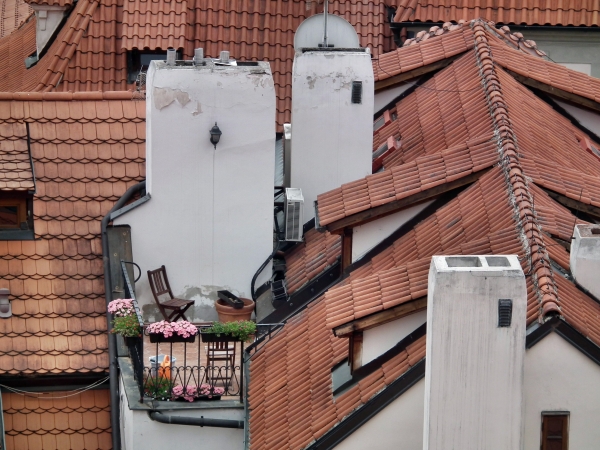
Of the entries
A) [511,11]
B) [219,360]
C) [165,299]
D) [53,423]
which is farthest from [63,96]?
[511,11]

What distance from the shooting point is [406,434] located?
55.7 ft

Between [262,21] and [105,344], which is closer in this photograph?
[105,344]

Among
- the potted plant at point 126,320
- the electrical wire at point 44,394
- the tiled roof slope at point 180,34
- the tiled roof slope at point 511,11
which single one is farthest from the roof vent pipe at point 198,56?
the tiled roof slope at point 511,11

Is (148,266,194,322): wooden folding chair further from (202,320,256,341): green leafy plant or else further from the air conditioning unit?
(202,320,256,341): green leafy plant

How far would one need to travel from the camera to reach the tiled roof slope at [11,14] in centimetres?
4847

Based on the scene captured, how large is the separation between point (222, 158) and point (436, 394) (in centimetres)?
829

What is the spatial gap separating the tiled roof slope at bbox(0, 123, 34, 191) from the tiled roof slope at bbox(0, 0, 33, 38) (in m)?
24.1

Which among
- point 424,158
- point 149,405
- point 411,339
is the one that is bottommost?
point 149,405

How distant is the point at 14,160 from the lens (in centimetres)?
2347

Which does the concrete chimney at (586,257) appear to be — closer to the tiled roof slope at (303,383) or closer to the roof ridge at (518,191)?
the roof ridge at (518,191)

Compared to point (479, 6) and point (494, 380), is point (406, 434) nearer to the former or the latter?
point (494, 380)

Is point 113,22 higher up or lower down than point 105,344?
higher up

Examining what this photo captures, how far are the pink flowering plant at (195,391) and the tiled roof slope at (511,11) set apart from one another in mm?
16083

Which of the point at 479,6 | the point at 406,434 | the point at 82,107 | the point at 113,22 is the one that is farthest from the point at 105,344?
the point at 479,6
